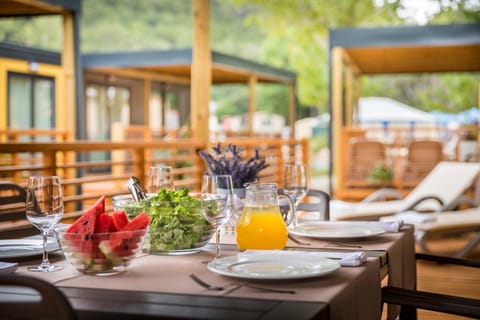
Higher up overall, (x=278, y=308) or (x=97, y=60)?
(x=97, y=60)

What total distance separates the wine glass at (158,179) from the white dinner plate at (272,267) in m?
0.83

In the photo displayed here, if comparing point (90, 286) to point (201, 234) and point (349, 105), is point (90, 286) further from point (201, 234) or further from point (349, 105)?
point (349, 105)

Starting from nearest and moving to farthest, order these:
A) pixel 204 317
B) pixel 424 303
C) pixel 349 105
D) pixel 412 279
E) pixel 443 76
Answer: pixel 204 317, pixel 424 303, pixel 412 279, pixel 349 105, pixel 443 76

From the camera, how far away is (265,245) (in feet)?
6.98

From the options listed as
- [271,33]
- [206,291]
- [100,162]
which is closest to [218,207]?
[206,291]

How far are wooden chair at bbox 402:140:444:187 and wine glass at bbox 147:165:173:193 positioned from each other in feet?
27.3

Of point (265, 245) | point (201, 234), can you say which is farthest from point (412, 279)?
point (201, 234)

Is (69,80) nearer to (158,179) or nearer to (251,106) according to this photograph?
(158,179)

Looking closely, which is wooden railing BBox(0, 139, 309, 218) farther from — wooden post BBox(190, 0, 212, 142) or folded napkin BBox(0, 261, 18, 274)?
folded napkin BBox(0, 261, 18, 274)

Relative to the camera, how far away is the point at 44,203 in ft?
6.39

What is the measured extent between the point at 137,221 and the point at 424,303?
856mm

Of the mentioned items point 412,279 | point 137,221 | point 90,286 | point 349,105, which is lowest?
point 412,279

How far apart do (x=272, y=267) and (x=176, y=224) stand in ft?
1.19

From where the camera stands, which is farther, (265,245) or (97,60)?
(97,60)
